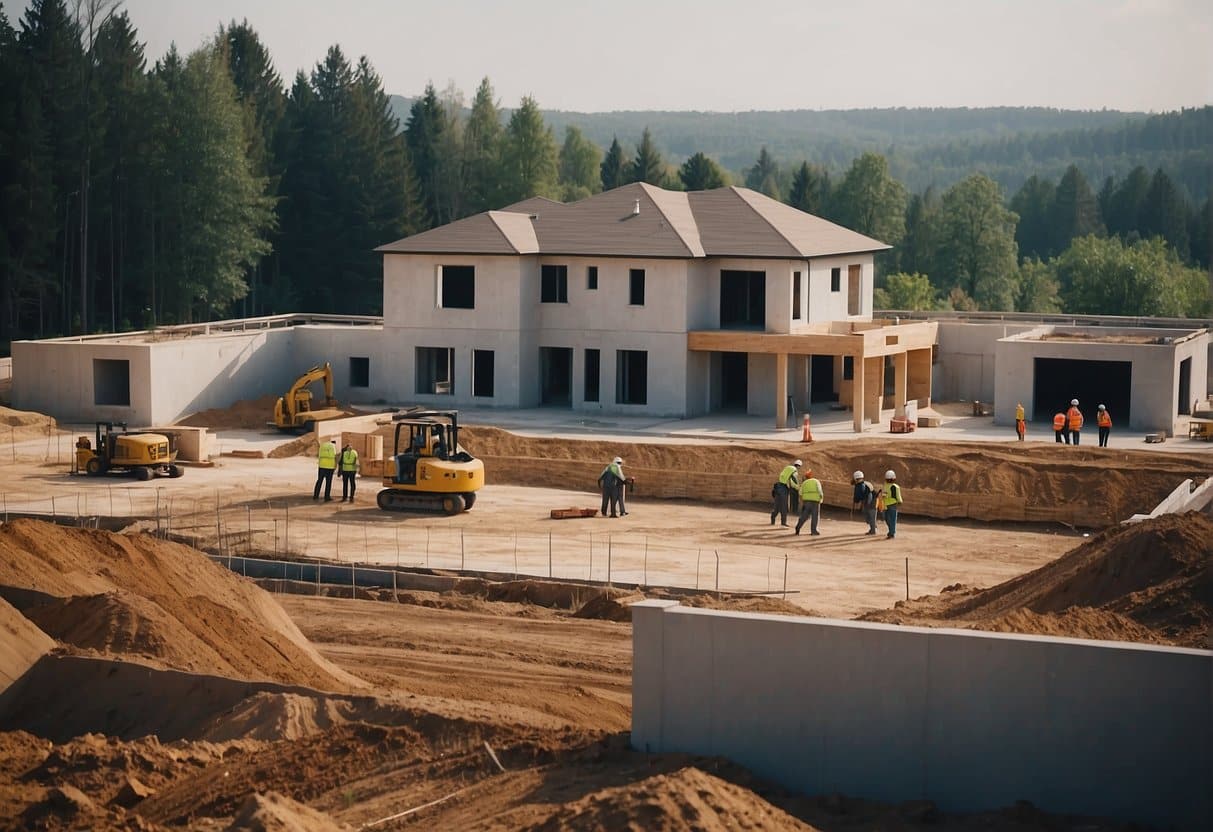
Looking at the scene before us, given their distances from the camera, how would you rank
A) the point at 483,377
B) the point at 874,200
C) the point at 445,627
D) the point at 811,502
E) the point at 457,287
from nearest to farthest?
the point at 445,627, the point at 811,502, the point at 483,377, the point at 457,287, the point at 874,200

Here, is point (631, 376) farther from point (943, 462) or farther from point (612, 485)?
point (612, 485)

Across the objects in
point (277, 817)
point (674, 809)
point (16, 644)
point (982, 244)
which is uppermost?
point (982, 244)

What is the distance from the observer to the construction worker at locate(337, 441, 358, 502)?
33.9m

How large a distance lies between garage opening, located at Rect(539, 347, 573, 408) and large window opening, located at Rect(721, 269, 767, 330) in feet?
15.4

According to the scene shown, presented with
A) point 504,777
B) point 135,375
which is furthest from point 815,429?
point 504,777

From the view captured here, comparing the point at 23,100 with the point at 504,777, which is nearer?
the point at 504,777

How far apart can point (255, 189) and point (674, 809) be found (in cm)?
5519

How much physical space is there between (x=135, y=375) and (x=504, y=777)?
104 feet

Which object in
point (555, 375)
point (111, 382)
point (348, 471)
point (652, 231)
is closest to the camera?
point (348, 471)

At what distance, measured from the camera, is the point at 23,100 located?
56.9 m

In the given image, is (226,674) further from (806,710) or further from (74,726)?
(806,710)

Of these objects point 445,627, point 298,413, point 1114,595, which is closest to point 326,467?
point 298,413

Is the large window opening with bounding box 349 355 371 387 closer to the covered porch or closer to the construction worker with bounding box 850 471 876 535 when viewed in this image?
the covered porch

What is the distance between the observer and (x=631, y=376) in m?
47.7
